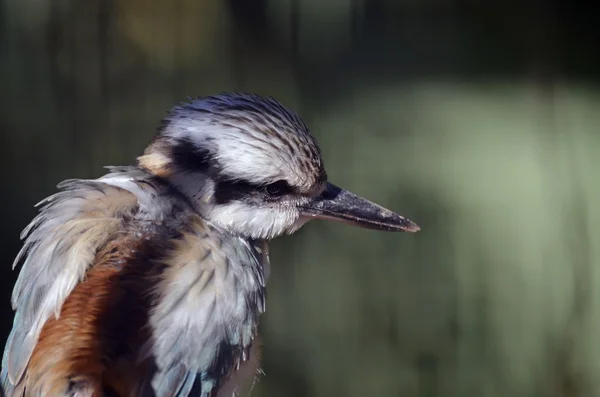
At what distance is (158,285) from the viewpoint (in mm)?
774

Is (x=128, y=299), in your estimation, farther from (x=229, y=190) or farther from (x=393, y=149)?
(x=393, y=149)

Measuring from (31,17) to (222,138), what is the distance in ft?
3.43

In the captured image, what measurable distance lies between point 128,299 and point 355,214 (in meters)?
0.39

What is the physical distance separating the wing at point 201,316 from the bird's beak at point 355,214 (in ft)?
0.60

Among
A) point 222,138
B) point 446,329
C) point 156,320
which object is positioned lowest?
point 446,329

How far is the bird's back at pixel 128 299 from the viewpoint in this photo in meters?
0.73

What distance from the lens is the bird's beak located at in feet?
3.34

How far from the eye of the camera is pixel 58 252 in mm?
834

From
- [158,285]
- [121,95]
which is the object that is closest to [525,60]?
[121,95]

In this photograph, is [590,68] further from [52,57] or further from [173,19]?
[52,57]

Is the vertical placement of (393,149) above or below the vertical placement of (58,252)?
above

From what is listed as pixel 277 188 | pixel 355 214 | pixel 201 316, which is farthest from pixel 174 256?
pixel 355 214

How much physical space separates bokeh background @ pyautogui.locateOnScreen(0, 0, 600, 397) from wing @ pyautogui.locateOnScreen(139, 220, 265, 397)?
36.0 inches

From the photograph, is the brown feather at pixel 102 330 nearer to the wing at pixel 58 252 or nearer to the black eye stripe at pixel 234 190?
the wing at pixel 58 252
